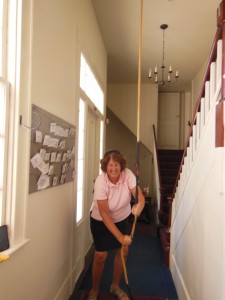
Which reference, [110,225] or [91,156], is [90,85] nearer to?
[91,156]

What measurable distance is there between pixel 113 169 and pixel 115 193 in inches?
8.8

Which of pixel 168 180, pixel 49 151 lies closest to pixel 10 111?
pixel 49 151

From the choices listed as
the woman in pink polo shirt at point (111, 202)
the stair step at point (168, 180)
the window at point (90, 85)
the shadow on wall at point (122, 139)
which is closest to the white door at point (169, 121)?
the shadow on wall at point (122, 139)

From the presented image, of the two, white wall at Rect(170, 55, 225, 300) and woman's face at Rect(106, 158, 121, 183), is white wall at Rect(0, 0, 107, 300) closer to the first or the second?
woman's face at Rect(106, 158, 121, 183)

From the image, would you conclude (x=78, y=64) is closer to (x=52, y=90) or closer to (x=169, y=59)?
(x=52, y=90)

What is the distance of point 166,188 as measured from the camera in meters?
5.01

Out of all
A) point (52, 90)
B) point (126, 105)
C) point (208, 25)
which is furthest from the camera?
point (126, 105)

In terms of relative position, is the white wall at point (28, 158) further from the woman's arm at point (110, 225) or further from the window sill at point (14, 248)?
the woman's arm at point (110, 225)

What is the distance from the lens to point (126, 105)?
633 cm

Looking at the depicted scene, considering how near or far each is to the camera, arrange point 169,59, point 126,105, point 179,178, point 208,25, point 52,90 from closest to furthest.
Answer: point 52,90 → point 179,178 → point 208,25 → point 169,59 → point 126,105

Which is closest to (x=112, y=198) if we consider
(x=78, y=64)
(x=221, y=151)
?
(x=221, y=151)

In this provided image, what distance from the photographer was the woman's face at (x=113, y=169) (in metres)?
2.06

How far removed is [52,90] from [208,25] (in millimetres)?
2956

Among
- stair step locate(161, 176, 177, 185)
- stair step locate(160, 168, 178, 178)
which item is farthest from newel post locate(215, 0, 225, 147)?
stair step locate(160, 168, 178, 178)
